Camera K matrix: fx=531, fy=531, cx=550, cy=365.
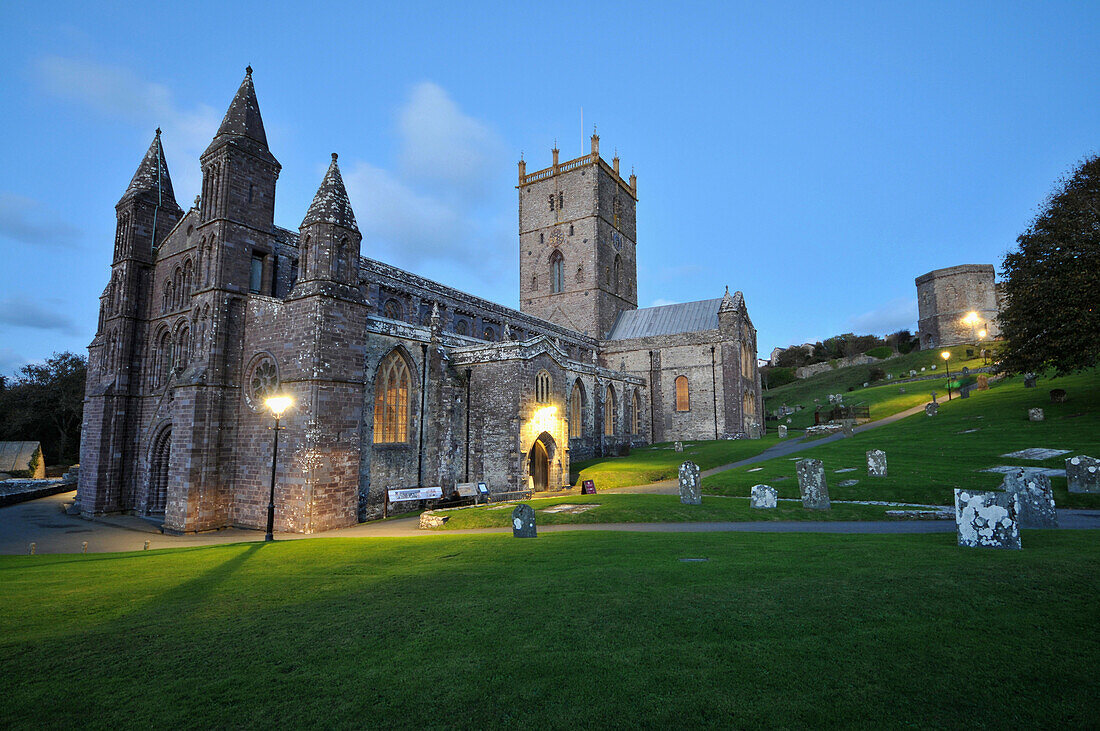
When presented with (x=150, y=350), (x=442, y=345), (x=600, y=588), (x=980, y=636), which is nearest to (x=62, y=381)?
(x=150, y=350)

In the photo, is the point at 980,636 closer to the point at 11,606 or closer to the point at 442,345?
the point at 11,606

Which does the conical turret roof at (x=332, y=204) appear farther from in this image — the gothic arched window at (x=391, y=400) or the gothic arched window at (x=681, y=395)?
the gothic arched window at (x=681, y=395)

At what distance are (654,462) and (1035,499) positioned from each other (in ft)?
67.1

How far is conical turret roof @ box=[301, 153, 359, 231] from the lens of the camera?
20.1 metres

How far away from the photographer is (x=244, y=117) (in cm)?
2219

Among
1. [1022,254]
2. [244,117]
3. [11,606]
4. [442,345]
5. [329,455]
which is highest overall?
[244,117]

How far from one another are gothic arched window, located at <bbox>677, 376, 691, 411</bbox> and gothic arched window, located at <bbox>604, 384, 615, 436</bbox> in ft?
25.9

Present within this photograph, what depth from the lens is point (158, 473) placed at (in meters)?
24.5

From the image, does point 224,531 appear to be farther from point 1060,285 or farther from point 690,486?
point 1060,285

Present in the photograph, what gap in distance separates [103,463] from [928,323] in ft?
322

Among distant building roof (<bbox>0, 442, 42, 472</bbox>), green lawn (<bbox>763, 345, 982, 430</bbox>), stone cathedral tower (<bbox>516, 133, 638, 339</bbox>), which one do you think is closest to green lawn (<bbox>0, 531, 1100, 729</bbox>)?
green lawn (<bbox>763, 345, 982, 430</bbox>)

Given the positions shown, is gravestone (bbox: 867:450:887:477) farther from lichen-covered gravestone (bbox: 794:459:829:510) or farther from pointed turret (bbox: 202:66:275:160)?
pointed turret (bbox: 202:66:275:160)

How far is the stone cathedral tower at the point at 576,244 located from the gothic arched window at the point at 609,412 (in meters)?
12.2

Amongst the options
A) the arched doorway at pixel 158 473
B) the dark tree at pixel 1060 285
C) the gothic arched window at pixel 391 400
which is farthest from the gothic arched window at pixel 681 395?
the arched doorway at pixel 158 473
